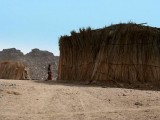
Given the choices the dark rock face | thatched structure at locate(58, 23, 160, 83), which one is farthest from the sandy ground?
the dark rock face

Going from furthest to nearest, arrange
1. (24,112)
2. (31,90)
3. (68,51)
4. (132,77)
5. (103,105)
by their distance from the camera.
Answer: (68,51) → (132,77) → (31,90) → (103,105) → (24,112)

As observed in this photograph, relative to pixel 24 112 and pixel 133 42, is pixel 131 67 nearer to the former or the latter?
pixel 133 42

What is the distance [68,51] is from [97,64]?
2.36m

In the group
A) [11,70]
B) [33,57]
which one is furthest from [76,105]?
[33,57]

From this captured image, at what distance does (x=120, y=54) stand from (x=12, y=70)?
14.0 metres

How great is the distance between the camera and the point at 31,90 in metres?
10.4

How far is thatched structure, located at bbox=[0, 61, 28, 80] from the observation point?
26.3 m

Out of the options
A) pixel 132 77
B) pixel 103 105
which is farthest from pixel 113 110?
pixel 132 77

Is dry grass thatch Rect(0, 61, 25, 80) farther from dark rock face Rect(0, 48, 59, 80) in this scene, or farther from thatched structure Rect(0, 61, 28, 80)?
dark rock face Rect(0, 48, 59, 80)

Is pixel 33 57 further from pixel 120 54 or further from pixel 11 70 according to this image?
pixel 120 54

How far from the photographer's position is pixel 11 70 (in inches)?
1052

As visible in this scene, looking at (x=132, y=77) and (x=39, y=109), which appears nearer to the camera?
(x=39, y=109)

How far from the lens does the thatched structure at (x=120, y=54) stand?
44.8ft

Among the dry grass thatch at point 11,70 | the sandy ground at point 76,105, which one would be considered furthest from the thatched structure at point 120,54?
the dry grass thatch at point 11,70
